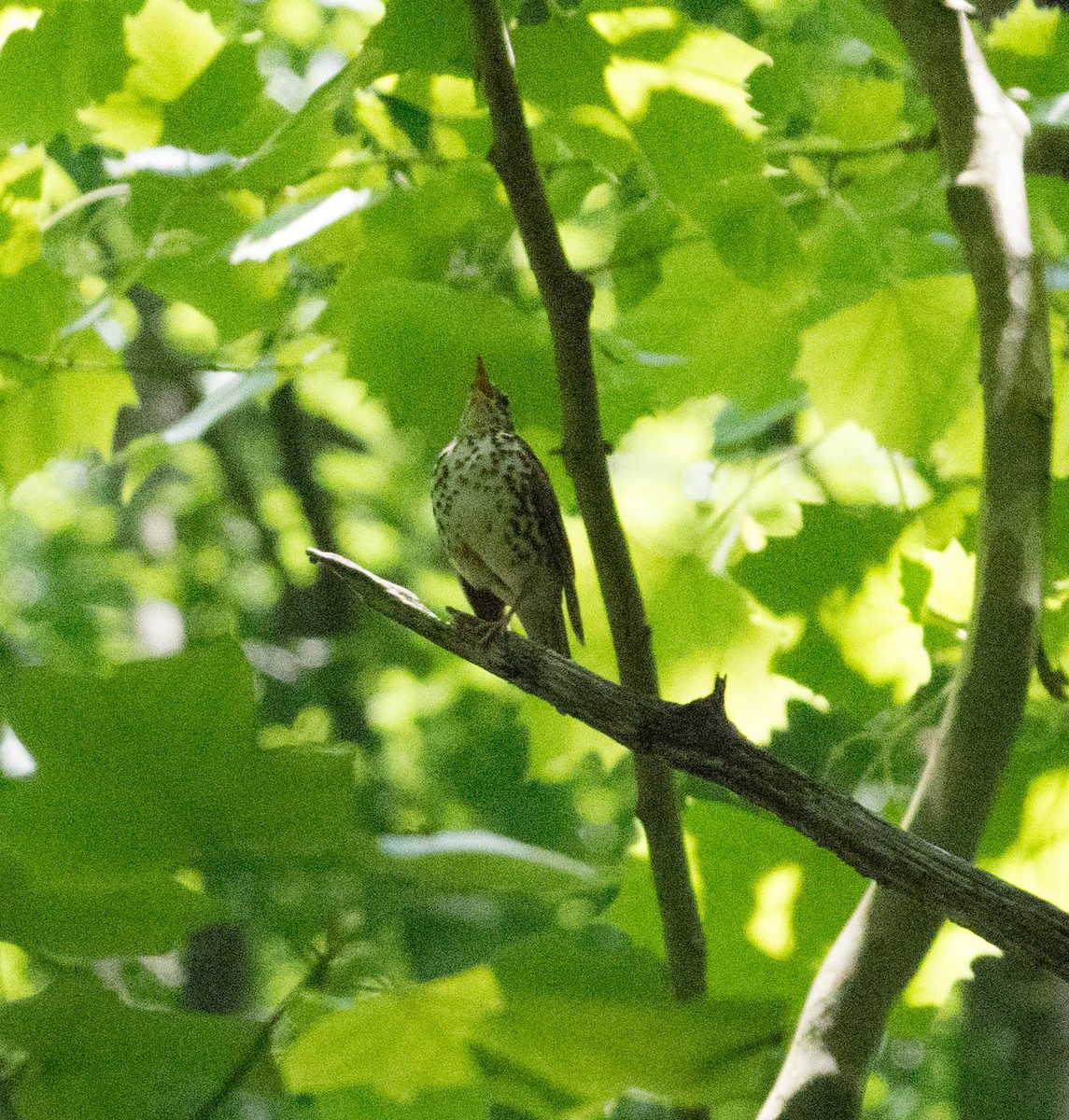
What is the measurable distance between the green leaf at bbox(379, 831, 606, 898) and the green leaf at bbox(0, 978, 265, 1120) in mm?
167

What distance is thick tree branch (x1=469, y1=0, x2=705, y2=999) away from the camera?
42.3 inches

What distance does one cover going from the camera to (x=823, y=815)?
2.97ft

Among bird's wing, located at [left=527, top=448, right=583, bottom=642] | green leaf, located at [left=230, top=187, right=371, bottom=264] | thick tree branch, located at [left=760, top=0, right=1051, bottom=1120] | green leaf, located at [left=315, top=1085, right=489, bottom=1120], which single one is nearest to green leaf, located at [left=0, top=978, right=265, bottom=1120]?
green leaf, located at [left=315, top=1085, right=489, bottom=1120]

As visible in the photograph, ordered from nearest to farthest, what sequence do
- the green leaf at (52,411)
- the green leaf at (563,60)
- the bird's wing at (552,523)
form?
the green leaf at (563,60) < the green leaf at (52,411) < the bird's wing at (552,523)

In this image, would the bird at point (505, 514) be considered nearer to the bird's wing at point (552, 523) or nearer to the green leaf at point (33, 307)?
the bird's wing at point (552, 523)

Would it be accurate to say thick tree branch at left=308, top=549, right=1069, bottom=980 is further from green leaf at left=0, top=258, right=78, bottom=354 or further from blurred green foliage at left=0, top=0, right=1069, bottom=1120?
green leaf at left=0, top=258, right=78, bottom=354

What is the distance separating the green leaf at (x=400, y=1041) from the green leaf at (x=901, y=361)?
825 millimetres

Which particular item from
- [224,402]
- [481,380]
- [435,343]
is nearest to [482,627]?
[435,343]

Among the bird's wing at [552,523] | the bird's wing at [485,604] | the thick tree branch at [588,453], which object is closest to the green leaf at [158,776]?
the thick tree branch at [588,453]

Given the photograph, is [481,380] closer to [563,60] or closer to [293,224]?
[293,224]

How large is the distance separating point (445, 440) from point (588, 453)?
46 centimetres

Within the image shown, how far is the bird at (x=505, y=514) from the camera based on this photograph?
183 centimetres

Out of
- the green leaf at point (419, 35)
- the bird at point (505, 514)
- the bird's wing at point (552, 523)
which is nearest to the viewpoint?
the green leaf at point (419, 35)

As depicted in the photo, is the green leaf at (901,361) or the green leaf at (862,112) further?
the green leaf at (901,361)
